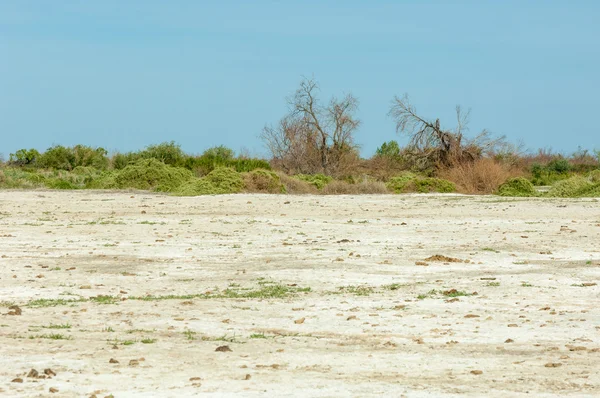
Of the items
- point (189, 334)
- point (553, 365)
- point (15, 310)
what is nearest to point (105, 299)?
point (15, 310)

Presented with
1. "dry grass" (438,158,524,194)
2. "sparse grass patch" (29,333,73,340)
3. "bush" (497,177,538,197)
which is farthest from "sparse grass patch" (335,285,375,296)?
"dry grass" (438,158,524,194)

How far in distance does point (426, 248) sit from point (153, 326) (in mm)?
8627

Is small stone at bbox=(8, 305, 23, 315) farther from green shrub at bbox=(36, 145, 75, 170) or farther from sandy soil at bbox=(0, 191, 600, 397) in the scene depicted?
green shrub at bbox=(36, 145, 75, 170)

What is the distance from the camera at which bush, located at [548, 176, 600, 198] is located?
105 feet

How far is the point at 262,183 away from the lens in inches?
1358

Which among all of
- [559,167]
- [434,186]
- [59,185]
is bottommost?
[434,186]

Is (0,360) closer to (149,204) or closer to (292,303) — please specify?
(292,303)

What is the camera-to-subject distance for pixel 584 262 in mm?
15234

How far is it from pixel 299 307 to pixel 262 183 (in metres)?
23.7

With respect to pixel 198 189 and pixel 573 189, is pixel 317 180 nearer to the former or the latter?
pixel 198 189

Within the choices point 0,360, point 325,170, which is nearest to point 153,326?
point 0,360

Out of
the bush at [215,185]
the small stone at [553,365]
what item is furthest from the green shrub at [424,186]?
the small stone at [553,365]

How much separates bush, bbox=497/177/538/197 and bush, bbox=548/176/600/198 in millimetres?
712

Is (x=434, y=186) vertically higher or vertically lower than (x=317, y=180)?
lower
